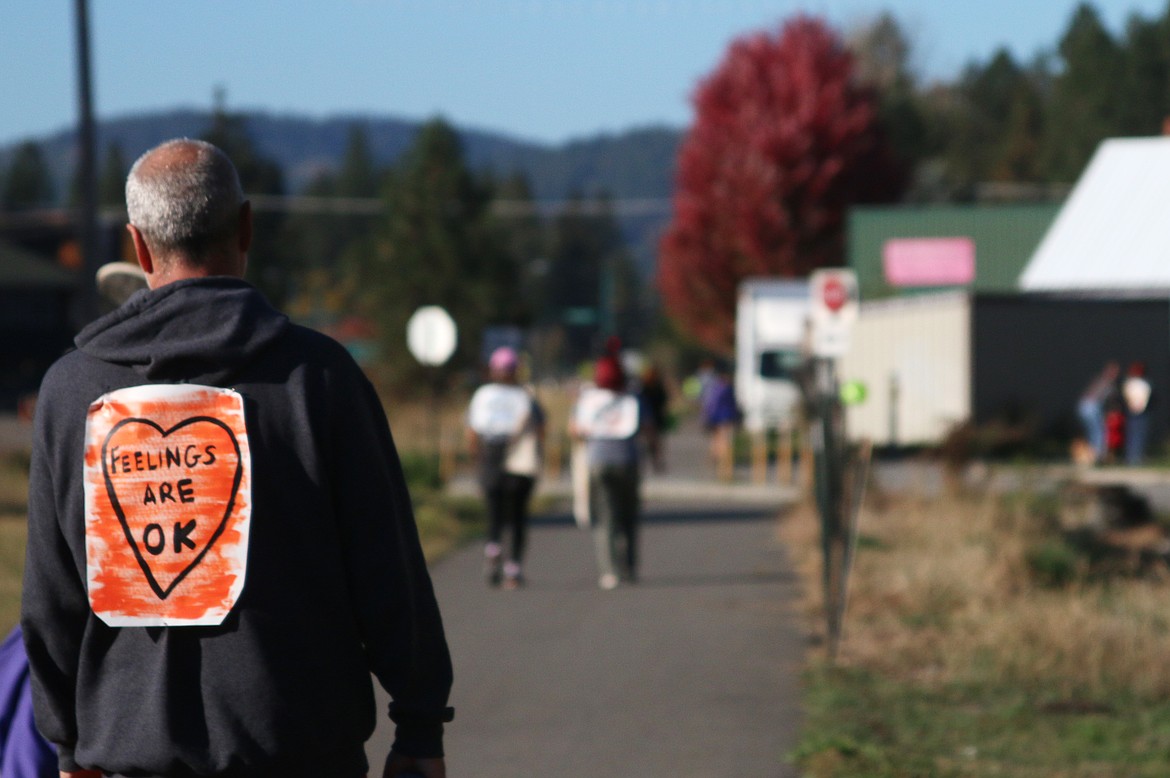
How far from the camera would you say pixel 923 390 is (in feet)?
105

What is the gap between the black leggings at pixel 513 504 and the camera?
40.9 feet

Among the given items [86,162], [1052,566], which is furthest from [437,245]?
[1052,566]

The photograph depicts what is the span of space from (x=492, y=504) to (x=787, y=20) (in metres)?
45.5

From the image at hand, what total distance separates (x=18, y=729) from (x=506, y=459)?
8.69 m

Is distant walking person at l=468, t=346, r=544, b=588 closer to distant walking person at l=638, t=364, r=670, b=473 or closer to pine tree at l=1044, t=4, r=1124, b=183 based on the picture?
distant walking person at l=638, t=364, r=670, b=473

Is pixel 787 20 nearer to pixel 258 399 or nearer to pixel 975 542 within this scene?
pixel 975 542

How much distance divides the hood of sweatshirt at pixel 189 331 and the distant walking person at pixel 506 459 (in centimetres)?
964

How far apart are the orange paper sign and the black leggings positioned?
970cm

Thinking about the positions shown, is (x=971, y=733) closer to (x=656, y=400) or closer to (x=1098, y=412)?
(x=656, y=400)

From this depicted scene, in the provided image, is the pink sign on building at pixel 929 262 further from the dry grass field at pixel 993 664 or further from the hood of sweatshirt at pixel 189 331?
the hood of sweatshirt at pixel 189 331

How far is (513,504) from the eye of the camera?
1249 cm

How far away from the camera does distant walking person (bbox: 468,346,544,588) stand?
41.0ft

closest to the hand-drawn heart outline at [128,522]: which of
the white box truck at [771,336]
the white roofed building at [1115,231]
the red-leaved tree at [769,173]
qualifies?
the white roofed building at [1115,231]

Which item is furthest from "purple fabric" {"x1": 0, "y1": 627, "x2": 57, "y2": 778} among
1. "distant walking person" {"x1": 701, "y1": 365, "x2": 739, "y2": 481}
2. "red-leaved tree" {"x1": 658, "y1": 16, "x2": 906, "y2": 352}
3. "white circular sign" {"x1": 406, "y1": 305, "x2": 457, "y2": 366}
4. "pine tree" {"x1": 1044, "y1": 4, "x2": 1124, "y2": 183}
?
"pine tree" {"x1": 1044, "y1": 4, "x2": 1124, "y2": 183}
